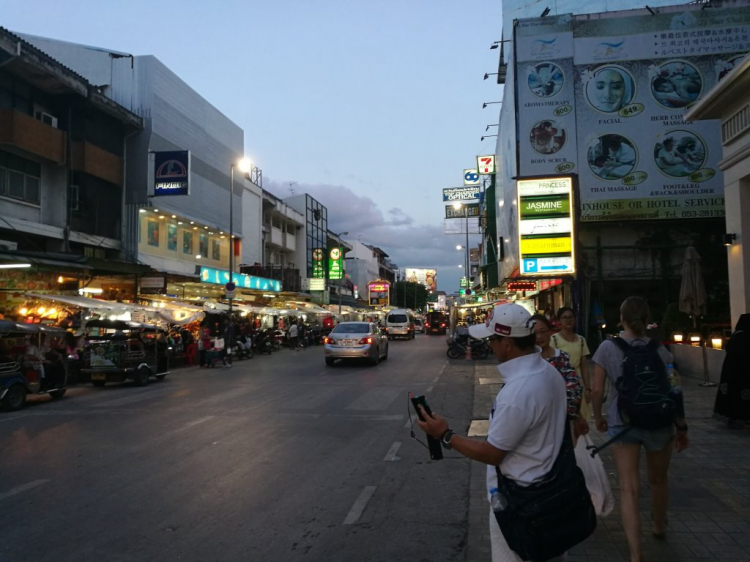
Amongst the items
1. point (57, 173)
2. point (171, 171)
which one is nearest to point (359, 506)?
point (57, 173)

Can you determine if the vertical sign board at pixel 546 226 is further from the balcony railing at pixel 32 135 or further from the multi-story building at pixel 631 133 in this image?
the balcony railing at pixel 32 135

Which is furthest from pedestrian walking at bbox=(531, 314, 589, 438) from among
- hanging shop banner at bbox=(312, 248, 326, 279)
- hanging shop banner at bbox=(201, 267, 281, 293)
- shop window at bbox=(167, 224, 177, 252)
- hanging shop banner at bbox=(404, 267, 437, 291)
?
hanging shop banner at bbox=(404, 267, 437, 291)

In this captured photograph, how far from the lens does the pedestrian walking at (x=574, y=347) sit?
6297 millimetres

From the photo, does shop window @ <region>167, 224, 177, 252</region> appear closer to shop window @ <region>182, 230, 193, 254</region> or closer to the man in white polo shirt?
shop window @ <region>182, 230, 193, 254</region>

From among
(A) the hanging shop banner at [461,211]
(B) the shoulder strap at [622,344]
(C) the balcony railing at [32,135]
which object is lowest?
(B) the shoulder strap at [622,344]

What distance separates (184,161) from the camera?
2905 cm

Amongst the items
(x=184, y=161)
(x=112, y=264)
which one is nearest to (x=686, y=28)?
(x=184, y=161)

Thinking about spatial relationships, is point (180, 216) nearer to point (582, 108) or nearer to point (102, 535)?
point (582, 108)

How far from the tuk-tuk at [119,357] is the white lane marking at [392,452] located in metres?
10.5

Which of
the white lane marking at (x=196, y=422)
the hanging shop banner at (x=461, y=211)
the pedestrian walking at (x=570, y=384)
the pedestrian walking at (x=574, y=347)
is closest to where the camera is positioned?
the pedestrian walking at (x=570, y=384)

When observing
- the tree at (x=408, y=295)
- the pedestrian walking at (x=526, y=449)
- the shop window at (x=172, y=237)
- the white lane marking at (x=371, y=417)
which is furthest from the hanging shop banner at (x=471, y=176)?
the pedestrian walking at (x=526, y=449)

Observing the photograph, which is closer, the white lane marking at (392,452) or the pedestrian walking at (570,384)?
the pedestrian walking at (570,384)

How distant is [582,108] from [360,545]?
78.2 ft

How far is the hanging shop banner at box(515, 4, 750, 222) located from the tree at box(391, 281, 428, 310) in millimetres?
103400
